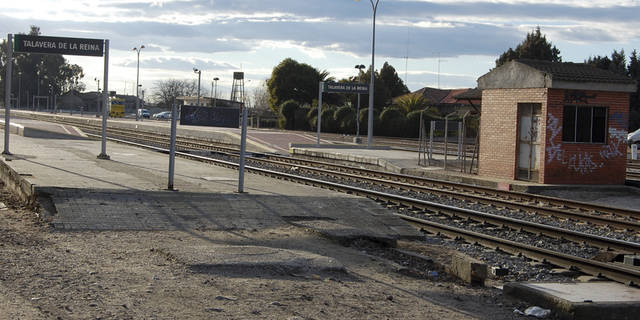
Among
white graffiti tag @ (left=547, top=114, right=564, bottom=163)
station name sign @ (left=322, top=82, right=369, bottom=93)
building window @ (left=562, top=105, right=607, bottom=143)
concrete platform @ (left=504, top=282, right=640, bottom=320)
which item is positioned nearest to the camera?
concrete platform @ (left=504, top=282, right=640, bottom=320)

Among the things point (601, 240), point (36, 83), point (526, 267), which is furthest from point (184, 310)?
point (36, 83)

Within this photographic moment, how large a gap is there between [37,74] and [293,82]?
7576 centimetres

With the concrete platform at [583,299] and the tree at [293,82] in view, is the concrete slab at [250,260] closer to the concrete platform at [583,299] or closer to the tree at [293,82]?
the concrete platform at [583,299]

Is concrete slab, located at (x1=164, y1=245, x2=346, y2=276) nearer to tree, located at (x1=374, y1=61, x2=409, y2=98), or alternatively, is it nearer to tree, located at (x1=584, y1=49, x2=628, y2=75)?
tree, located at (x1=584, y1=49, x2=628, y2=75)

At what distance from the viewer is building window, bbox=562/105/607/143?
2042cm

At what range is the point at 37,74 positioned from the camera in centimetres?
13775

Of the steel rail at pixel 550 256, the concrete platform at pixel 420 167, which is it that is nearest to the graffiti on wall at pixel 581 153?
the concrete platform at pixel 420 167

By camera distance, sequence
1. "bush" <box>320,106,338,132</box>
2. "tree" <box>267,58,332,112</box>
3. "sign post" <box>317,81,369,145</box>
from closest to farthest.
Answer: "sign post" <box>317,81,369,145</box>, "bush" <box>320,106,338,132</box>, "tree" <box>267,58,332,112</box>

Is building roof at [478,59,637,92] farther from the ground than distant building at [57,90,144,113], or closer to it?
closer to it

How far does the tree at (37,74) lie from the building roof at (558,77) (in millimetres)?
123732

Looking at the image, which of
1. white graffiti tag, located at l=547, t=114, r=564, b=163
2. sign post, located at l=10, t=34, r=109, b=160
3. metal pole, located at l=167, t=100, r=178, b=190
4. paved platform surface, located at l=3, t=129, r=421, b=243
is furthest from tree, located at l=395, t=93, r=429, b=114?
metal pole, located at l=167, t=100, r=178, b=190

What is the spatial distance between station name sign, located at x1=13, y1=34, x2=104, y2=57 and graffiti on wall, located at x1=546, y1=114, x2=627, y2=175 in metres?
12.6

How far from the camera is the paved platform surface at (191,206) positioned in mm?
10781

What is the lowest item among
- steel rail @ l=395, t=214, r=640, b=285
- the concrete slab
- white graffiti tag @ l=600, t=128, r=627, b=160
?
steel rail @ l=395, t=214, r=640, b=285
